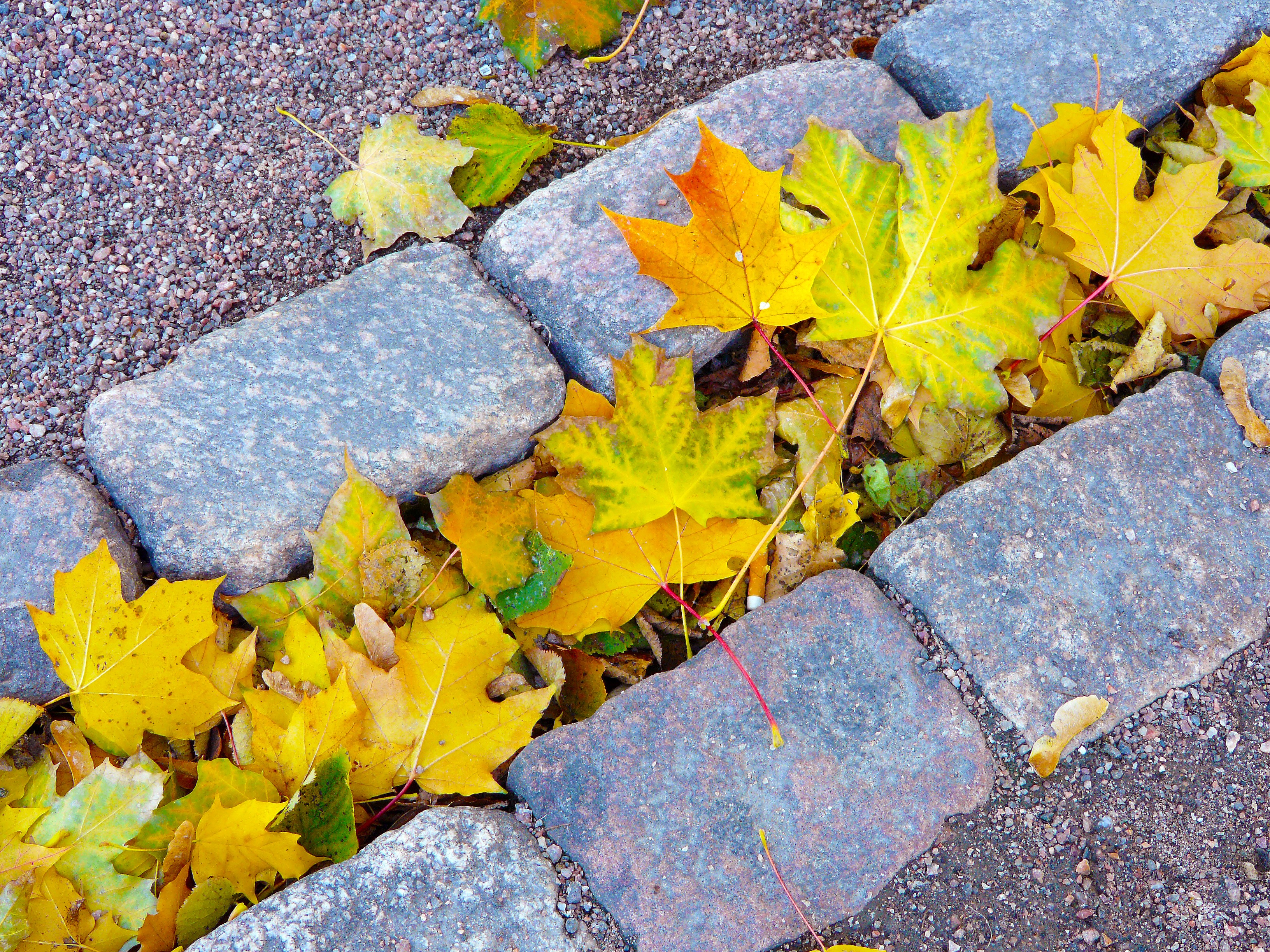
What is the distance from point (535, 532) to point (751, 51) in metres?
1.15

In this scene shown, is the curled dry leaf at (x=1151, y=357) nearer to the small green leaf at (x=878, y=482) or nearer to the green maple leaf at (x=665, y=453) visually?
the small green leaf at (x=878, y=482)

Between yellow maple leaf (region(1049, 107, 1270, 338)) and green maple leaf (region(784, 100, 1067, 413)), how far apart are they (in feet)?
0.36

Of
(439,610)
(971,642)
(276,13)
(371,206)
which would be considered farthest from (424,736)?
(276,13)

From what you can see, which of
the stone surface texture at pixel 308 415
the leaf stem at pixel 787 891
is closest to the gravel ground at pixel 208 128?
the stone surface texture at pixel 308 415

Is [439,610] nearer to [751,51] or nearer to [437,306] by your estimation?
[437,306]

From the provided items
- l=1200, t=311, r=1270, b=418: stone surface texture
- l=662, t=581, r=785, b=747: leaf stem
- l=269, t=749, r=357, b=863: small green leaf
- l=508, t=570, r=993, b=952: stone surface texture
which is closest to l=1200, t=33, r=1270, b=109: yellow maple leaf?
l=1200, t=311, r=1270, b=418: stone surface texture

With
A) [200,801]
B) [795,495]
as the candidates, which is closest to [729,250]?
[795,495]

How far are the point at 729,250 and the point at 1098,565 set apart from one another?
0.79m

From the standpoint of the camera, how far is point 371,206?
1.66m

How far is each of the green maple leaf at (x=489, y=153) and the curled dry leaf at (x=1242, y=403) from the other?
1322 mm

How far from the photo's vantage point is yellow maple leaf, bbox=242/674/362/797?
1247mm

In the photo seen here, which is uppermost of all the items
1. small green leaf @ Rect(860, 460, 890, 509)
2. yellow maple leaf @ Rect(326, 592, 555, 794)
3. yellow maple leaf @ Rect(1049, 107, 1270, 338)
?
yellow maple leaf @ Rect(1049, 107, 1270, 338)

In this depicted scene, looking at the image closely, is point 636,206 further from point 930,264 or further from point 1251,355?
point 1251,355

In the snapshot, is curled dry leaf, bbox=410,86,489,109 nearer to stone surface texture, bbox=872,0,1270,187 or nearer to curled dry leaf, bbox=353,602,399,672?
stone surface texture, bbox=872,0,1270,187
